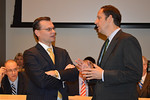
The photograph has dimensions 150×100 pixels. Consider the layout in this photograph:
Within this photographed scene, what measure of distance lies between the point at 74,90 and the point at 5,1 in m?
3.79

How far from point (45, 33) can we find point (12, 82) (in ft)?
5.79

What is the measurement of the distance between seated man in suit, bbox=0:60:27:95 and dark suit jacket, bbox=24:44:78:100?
136 centimetres

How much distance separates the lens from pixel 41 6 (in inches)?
234

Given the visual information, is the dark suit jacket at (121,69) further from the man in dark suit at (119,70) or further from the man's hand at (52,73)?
the man's hand at (52,73)

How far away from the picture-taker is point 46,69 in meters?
2.38

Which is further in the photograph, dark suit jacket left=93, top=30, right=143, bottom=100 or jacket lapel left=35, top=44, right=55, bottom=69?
jacket lapel left=35, top=44, right=55, bottom=69

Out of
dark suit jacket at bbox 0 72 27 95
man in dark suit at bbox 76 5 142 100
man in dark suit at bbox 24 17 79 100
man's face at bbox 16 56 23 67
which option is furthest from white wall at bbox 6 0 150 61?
man in dark suit at bbox 76 5 142 100

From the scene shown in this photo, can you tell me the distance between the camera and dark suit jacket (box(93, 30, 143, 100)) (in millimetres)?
1776

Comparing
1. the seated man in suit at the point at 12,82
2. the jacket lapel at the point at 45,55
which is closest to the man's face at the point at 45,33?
the jacket lapel at the point at 45,55

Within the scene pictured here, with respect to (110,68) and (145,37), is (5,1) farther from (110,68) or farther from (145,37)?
(110,68)

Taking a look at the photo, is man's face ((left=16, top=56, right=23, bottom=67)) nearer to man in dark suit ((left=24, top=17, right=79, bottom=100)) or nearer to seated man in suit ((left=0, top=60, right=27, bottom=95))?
seated man in suit ((left=0, top=60, right=27, bottom=95))

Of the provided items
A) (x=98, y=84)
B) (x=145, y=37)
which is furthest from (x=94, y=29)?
(x=98, y=84)

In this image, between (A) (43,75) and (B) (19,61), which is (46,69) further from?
(B) (19,61)

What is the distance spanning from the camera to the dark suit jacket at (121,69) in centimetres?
178
